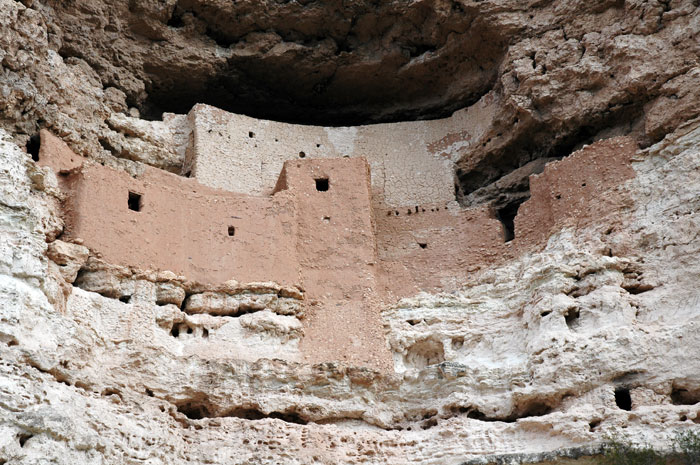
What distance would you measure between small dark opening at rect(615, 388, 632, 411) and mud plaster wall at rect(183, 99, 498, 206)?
5767 mm

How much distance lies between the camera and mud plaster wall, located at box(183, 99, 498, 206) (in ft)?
61.1

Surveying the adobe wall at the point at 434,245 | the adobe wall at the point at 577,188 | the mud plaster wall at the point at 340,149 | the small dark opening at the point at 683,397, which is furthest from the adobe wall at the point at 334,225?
the small dark opening at the point at 683,397

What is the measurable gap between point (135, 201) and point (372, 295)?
12.4 ft

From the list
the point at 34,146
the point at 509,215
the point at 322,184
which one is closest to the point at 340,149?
the point at 322,184

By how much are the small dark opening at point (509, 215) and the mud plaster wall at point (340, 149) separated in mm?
970

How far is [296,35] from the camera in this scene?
20453 millimetres

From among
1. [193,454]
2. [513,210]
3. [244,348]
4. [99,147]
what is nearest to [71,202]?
[99,147]

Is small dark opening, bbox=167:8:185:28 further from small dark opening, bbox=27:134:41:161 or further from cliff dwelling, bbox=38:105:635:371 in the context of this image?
small dark opening, bbox=27:134:41:161

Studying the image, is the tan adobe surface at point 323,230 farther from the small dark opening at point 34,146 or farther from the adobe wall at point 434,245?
the small dark opening at point 34,146

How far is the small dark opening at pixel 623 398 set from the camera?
14.0 meters

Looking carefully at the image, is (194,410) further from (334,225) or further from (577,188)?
(577,188)

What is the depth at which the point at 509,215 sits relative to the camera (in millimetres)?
19281

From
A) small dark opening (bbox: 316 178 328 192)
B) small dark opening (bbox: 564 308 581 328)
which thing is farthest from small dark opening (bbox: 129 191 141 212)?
small dark opening (bbox: 564 308 581 328)

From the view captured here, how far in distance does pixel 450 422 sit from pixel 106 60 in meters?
9.11
